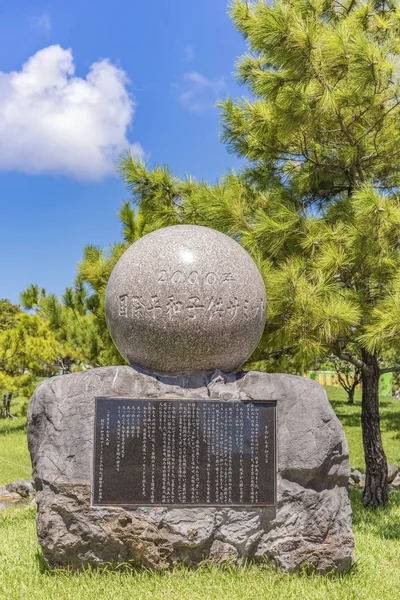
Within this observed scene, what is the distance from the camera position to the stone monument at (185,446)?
388cm

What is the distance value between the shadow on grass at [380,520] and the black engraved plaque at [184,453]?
6.67 ft

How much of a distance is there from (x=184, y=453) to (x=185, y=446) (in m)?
0.05

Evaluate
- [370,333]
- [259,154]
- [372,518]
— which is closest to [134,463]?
[370,333]

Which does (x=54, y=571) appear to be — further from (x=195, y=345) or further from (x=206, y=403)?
(x=195, y=345)

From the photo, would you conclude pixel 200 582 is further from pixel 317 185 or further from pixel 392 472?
pixel 392 472

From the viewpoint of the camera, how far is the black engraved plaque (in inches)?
156

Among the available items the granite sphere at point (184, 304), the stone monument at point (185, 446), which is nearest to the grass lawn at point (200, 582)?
the stone monument at point (185, 446)

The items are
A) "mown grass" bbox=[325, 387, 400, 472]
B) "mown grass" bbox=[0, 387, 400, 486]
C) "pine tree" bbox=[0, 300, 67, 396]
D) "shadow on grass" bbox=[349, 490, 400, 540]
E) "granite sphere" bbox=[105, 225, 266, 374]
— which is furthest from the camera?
"pine tree" bbox=[0, 300, 67, 396]

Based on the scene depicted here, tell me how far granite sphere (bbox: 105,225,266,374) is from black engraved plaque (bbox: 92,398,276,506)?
1.16 feet

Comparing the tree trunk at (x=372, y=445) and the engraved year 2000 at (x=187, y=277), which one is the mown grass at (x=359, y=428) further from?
the engraved year 2000 at (x=187, y=277)

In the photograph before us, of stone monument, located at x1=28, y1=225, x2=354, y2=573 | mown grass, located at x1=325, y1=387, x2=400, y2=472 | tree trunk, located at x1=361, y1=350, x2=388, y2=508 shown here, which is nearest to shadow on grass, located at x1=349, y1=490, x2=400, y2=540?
tree trunk, located at x1=361, y1=350, x2=388, y2=508

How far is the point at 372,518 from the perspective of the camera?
5.97 meters

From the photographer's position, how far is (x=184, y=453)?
4031 millimetres

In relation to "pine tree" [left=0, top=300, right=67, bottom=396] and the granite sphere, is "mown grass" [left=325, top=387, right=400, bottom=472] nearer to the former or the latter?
"pine tree" [left=0, top=300, right=67, bottom=396]
